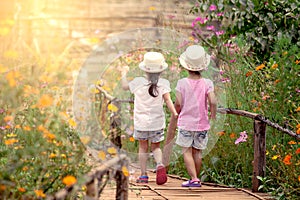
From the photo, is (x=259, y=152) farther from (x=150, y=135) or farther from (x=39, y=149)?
(x=39, y=149)

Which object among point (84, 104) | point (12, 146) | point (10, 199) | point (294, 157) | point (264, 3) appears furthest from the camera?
point (264, 3)

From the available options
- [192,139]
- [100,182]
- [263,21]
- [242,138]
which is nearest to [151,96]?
[192,139]

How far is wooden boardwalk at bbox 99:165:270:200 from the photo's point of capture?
16.4 ft

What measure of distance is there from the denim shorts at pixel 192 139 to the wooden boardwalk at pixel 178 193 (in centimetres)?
35

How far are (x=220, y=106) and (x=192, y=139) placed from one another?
82cm

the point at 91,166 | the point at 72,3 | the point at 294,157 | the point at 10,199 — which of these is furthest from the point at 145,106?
the point at 72,3

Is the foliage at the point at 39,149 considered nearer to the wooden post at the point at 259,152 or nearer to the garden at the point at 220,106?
the garden at the point at 220,106

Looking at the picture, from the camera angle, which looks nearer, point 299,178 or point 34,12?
point 299,178

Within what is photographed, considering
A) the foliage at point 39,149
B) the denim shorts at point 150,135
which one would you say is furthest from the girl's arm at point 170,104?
the foliage at point 39,149

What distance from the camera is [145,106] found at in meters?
5.29

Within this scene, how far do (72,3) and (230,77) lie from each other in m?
3.53

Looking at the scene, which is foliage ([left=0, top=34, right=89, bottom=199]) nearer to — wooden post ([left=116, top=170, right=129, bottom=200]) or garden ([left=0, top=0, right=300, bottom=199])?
garden ([left=0, top=0, right=300, bottom=199])

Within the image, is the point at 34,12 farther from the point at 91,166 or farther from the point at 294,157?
the point at 91,166

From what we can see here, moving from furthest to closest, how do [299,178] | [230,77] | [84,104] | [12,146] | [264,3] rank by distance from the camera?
1. [264,3]
2. [230,77]
3. [84,104]
4. [299,178]
5. [12,146]
